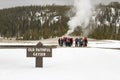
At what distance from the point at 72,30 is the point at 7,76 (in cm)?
7916

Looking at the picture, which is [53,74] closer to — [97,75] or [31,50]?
[97,75]

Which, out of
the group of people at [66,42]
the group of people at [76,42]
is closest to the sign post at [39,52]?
the group of people at [76,42]

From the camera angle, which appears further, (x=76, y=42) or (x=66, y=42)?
(x=66, y=42)

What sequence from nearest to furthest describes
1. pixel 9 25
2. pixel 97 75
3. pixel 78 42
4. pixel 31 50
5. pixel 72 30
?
pixel 97 75
pixel 31 50
pixel 78 42
pixel 72 30
pixel 9 25

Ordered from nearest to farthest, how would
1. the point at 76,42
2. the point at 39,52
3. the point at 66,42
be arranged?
1. the point at 39,52
2. the point at 76,42
3. the point at 66,42

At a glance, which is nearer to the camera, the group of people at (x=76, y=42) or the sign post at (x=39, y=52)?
the sign post at (x=39, y=52)

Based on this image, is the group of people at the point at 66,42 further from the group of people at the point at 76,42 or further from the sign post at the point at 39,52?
the sign post at the point at 39,52

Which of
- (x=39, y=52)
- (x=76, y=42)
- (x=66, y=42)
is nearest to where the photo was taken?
(x=39, y=52)

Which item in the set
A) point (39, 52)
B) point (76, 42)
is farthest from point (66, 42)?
point (39, 52)

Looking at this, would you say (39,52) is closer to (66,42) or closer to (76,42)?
(76,42)

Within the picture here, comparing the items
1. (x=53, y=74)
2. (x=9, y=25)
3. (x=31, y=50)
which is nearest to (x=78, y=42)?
(x=31, y=50)

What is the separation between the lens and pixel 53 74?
12695mm

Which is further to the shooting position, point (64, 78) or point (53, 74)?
point (53, 74)

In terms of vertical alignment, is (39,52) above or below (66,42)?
above
